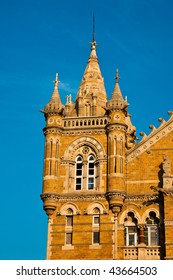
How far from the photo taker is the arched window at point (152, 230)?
33.8m

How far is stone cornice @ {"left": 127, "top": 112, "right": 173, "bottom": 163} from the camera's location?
36.0 metres

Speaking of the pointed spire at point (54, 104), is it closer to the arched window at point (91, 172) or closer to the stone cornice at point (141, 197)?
the arched window at point (91, 172)

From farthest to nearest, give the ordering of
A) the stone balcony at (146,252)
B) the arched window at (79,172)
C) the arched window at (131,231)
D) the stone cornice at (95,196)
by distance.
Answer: the arched window at (79,172)
the stone cornice at (95,196)
the arched window at (131,231)
the stone balcony at (146,252)

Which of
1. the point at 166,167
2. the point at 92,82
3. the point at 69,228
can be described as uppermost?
the point at 92,82

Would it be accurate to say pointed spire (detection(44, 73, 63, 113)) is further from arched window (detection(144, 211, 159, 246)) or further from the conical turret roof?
arched window (detection(144, 211, 159, 246))

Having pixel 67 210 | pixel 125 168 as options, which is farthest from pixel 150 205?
pixel 67 210

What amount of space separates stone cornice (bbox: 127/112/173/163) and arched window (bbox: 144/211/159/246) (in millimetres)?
4003

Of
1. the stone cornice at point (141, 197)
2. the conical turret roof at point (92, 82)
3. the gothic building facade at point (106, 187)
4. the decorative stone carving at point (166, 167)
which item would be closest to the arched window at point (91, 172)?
the gothic building facade at point (106, 187)

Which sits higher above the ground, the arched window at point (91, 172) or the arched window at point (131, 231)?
the arched window at point (91, 172)

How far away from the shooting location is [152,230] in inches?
1340

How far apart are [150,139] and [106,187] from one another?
4.24 metres

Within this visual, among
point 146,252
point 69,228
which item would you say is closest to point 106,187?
point 69,228

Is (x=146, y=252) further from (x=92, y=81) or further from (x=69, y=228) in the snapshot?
(x=92, y=81)

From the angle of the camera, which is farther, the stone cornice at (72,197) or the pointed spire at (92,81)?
the pointed spire at (92,81)
